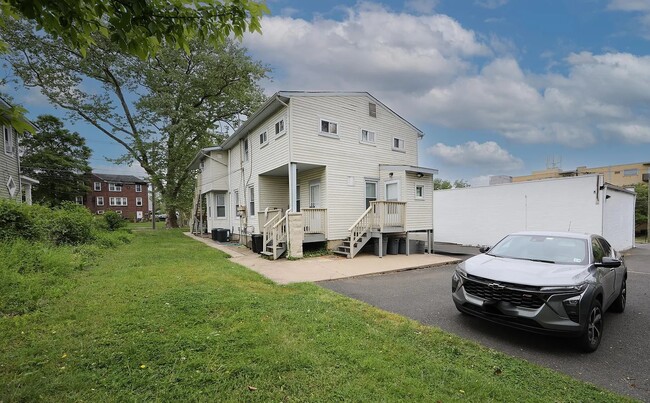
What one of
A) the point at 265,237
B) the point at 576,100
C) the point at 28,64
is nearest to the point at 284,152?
the point at 265,237

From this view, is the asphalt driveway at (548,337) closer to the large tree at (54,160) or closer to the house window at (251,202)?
the house window at (251,202)

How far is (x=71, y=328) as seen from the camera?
3.99 m

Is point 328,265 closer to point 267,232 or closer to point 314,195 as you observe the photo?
point 267,232

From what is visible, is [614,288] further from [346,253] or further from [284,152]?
[284,152]

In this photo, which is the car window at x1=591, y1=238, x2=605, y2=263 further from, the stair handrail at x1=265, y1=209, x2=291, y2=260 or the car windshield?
the stair handrail at x1=265, y1=209, x2=291, y2=260

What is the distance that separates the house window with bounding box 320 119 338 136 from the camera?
13.0 m

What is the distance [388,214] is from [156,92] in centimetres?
2329

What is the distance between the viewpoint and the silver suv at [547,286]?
385 cm

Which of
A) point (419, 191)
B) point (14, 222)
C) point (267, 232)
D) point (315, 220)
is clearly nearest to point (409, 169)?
point (419, 191)

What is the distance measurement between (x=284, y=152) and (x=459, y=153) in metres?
18.4

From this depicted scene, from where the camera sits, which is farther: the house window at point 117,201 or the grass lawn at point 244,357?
the house window at point 117,201

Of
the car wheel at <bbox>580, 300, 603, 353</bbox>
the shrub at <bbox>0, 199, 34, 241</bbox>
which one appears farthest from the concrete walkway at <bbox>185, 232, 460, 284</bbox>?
the shrub at <bbox>0, 199, 34, 241</bbox>

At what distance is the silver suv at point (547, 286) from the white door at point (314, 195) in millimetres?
9019

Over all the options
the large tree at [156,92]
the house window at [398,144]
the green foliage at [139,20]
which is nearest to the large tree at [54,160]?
the large tree at [156,92]
